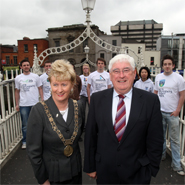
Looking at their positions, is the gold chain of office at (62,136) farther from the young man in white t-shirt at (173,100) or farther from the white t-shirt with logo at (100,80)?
the white t-shirt with logo at (100,80)

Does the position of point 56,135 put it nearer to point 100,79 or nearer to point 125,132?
point 125,132

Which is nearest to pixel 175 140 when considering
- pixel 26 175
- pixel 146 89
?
pixel 146 89

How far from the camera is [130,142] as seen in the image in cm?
174

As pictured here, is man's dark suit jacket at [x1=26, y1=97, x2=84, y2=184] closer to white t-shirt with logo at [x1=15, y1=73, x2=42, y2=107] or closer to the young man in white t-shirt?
the young man in white t-shirt

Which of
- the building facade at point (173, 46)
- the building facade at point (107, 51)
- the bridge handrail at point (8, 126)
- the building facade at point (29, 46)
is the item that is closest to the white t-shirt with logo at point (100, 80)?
the bridge handrail at point (8, 126)

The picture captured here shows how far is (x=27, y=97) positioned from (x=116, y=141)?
3.16 meters

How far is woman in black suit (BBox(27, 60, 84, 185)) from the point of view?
173cm

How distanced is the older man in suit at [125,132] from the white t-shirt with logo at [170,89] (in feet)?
5.35

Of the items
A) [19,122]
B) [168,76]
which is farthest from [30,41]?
[168,76]

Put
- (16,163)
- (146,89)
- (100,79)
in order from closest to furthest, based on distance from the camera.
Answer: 1. (16,163)
2. (146,89)
3. (100,79)

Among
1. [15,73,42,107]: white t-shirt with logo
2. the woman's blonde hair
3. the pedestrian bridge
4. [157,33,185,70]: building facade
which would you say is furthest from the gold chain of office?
[157,33,185,70]: building facade

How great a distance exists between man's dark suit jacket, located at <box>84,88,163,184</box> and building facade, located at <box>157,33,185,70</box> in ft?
142

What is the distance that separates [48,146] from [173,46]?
47533 millimetres

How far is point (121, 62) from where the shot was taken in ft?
5.97
